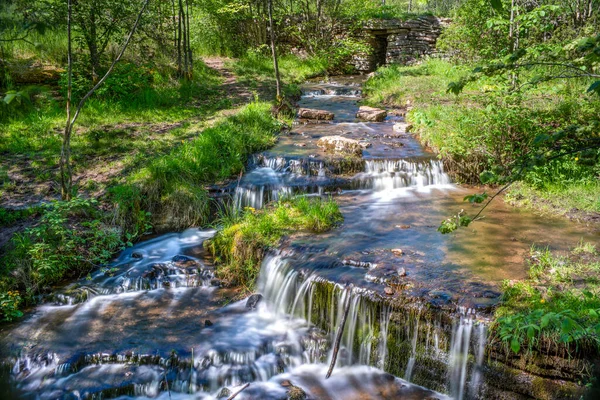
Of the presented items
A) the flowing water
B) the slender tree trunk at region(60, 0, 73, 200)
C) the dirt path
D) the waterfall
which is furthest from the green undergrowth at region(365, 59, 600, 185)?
the dirt path

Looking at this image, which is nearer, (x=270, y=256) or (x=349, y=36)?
(x=270, y=256)

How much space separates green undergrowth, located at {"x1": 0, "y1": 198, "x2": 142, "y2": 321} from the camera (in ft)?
19.5

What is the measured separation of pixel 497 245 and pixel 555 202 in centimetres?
200

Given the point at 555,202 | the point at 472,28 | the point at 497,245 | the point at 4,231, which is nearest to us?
the point at 497,245

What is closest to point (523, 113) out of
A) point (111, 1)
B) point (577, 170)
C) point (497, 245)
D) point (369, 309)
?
point (577, 170)

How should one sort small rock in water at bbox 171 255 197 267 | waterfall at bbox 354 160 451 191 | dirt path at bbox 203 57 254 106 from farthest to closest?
dirt path at bbox 203 57 254 106
waterfall at bbox 354 160 451 191
small rock in water at bbox 171 255 197 267

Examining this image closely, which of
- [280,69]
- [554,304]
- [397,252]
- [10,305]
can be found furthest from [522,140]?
[280,69]

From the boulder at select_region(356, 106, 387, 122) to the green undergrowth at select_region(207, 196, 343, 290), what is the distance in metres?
6.08

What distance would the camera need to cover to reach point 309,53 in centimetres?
2197

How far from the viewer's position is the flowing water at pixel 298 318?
4.65m

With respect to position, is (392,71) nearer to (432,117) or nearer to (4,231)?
(432,117)

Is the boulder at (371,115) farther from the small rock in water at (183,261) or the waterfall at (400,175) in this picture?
the small rock in water at (183,261)

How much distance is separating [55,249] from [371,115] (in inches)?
368

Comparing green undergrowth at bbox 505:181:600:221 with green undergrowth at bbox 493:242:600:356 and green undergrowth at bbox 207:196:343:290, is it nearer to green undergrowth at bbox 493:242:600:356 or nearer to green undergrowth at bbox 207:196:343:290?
green undergrowth at bbox 493:242:600:356
